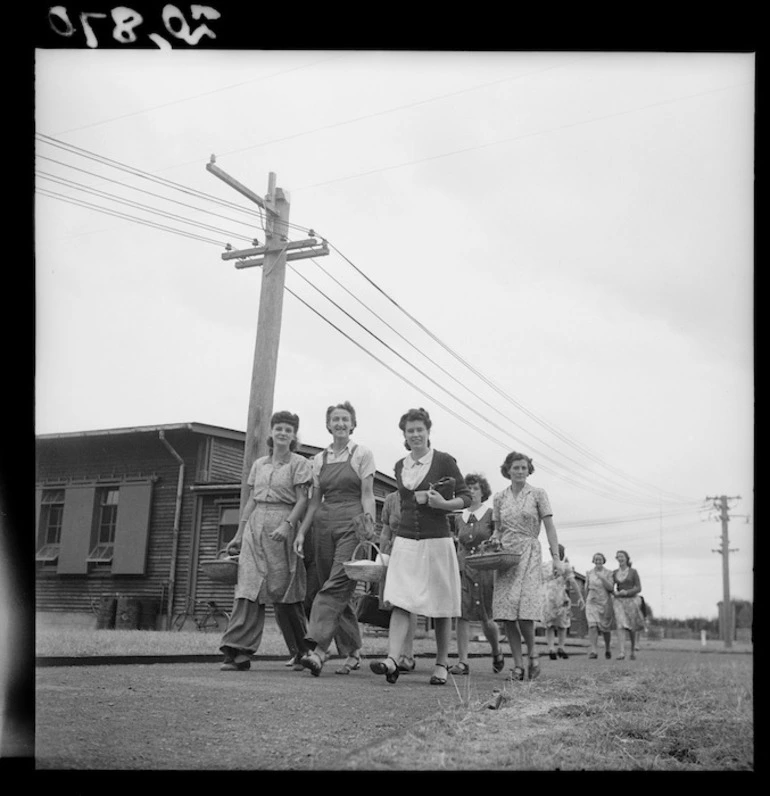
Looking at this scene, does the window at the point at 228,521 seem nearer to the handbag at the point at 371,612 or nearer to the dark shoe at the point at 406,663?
the handbag at the point at 371,612

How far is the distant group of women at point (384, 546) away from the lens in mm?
5711

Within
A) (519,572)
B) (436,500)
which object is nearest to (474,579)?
(519,572)

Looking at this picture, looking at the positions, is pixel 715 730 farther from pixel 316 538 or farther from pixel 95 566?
pixel 95 566

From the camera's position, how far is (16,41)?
4.16 m

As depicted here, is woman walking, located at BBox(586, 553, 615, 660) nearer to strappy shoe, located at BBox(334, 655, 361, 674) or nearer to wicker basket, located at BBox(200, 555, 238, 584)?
strappy shoe, located at BBox(334, 655, 361, 674)

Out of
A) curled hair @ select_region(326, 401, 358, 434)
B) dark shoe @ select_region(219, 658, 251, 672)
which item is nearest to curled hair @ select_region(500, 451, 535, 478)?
curled hair @ select_region(326, 401, 358, 434)

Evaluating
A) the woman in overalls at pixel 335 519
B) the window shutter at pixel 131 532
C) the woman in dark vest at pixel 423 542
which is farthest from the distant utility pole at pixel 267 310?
the woman in dark vest at pixel 423 542

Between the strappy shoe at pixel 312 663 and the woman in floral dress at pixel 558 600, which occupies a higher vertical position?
the woman in floral dress at pixel 558 600

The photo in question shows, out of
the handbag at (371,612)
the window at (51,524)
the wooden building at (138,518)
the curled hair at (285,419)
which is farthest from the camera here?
the handbag at (371,612)

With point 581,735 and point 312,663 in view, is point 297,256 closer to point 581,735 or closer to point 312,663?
point 312,663

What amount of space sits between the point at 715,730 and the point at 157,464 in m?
3.27

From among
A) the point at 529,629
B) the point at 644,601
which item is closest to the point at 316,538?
the point at 529,629

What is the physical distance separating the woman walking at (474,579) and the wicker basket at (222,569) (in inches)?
55.2

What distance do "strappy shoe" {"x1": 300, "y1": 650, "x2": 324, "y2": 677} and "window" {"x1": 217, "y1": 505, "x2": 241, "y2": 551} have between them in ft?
2.85
